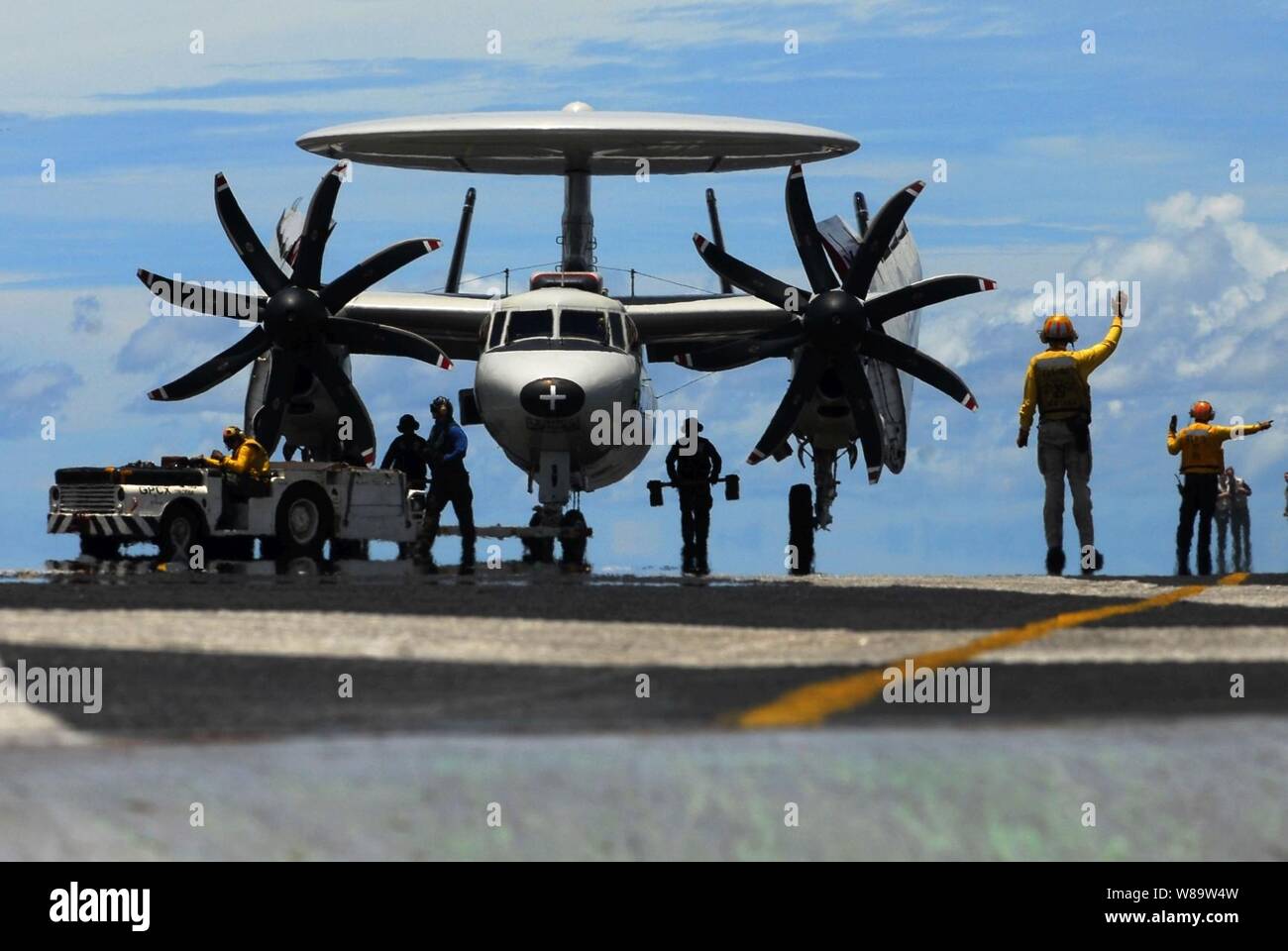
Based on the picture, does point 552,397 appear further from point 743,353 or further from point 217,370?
point 217,370

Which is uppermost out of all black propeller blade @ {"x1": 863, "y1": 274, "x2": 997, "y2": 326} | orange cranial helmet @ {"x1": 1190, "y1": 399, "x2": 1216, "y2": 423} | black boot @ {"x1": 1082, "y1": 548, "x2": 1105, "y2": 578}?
black propeller blade @ {"x1": 863, "y1": 274, "x2": 997, "y2": 326}

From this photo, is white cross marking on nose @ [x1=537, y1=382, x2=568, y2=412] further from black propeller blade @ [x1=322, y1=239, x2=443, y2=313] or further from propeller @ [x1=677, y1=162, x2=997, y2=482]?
black propeller blade @ [x1=322, y1=239, x2=443, y2=313]

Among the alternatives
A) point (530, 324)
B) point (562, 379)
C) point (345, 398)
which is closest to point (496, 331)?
point (530, 324)

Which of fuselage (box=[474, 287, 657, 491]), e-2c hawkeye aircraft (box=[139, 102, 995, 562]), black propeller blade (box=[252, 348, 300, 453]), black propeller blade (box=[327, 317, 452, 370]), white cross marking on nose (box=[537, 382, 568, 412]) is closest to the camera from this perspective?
white cross marking on nose (box=[537, 382, 568, 412])

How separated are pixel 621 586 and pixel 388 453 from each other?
10698 millimetres

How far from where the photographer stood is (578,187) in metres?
38.9

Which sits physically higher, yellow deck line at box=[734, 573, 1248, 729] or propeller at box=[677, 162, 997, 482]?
propeller at box=[677, 162, 997, 482]

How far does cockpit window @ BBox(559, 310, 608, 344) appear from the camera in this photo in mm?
29562

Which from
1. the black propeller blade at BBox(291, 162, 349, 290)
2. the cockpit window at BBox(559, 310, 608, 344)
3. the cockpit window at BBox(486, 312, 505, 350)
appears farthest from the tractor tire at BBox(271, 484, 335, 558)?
the black propeller blade at BBox(291, 162, 349, 290)

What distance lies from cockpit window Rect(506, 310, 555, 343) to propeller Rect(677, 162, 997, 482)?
10.5 ft

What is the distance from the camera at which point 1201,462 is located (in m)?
27.5

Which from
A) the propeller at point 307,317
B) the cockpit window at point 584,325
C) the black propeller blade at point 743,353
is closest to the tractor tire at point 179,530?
the cockpit window at point 584,325
